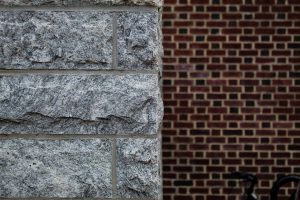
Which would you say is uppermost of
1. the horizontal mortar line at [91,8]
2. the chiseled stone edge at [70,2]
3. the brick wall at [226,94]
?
the chiseled stone edge at [70,2]

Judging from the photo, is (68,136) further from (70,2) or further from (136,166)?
(70,2)

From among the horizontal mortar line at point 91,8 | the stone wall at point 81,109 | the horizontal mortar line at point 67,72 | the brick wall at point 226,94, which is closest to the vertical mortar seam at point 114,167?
the stone wall at point 81,109

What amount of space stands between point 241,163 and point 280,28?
1342 millimetres

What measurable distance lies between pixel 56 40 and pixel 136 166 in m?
0.57

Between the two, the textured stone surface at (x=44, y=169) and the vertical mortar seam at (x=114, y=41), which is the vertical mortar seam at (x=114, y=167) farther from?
the vertical mortar seam at (x=114, y=41)

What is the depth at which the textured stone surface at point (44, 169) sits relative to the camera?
2.64 metres

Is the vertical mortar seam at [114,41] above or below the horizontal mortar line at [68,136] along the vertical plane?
above

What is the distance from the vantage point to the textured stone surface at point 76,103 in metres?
2.64

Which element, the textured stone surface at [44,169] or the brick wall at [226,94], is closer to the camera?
the textured stone surface at [44,169]

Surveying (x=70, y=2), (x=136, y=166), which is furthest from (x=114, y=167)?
(x=70, y=2)

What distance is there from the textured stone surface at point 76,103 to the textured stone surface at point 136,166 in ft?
0.18

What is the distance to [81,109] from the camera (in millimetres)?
2641

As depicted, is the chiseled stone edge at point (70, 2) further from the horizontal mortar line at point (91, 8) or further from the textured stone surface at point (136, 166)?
the textured stone surface at point (136, 166)

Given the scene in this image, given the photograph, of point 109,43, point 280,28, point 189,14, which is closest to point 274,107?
point 280,28
